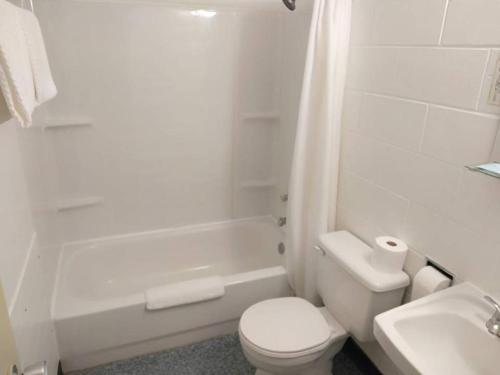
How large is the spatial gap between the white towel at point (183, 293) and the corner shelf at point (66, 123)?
3.24 feet

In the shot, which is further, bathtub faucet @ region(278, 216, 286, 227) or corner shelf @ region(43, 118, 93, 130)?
bathtub faucet @ region(278, 216, 286, 227)

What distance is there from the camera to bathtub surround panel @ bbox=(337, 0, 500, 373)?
1059mm

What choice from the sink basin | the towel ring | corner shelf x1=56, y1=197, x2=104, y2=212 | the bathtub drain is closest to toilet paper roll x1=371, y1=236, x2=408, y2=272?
the sink basin

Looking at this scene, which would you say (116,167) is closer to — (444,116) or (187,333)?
(187,333)

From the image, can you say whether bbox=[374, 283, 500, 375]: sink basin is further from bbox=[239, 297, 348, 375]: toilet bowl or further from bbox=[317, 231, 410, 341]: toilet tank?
bbox=[239, 297, 348, 375]: toilet bowl

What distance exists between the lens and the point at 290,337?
4.74ft

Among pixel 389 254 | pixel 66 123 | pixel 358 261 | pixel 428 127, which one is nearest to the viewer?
pixel 428 127

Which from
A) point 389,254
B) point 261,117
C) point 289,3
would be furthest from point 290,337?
point 289,3

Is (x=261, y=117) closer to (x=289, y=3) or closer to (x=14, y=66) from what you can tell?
(x=289, y=3)

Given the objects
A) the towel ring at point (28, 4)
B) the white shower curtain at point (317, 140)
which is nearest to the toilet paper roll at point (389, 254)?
the white shower curtain at point (317, 140)

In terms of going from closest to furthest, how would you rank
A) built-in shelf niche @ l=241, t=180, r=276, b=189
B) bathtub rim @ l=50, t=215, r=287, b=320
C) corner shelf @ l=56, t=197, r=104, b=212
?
bathtub rim @ l=50, t=215, r=287, b=320
corner shelf @ l=56, t=197, r=104, b=212
built-in shelf niche @ l=241, t=180, r=276, b=189

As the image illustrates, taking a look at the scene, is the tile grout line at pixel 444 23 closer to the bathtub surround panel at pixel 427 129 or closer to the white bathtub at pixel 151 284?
the bathtub surround panel at pixel 427 129

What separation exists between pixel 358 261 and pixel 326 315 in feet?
1.14

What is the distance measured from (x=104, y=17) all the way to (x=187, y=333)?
170 cm
